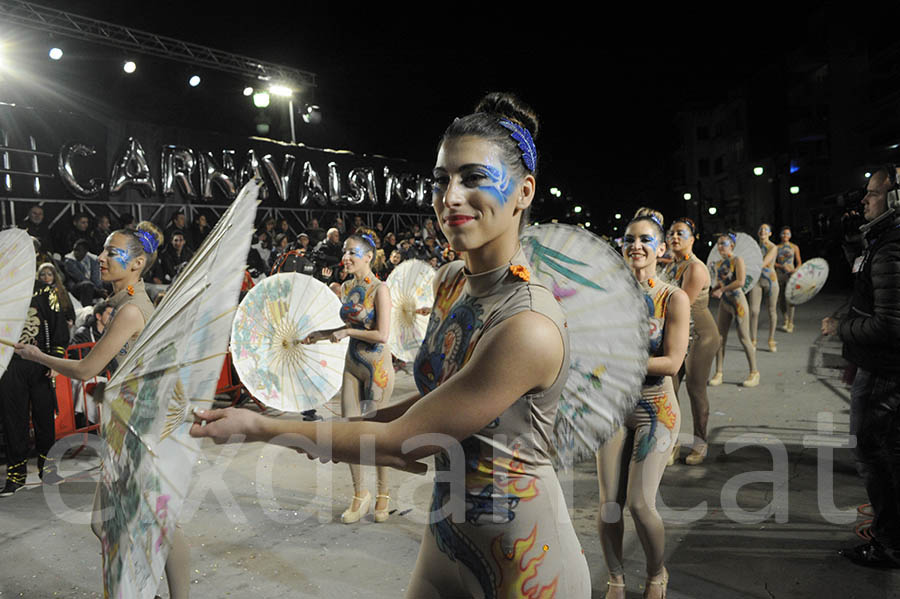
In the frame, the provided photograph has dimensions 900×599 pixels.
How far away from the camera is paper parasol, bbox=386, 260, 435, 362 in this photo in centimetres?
790

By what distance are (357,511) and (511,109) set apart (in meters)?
3.80

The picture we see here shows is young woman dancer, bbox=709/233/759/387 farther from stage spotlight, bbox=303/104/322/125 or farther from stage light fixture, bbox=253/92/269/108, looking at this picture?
stage spotlight, bbox=303/104/322/125

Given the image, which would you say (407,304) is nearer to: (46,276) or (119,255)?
(46,276)

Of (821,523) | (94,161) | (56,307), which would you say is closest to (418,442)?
(821,523)

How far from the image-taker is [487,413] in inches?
60.4

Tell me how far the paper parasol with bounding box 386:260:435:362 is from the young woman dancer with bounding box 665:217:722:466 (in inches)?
116

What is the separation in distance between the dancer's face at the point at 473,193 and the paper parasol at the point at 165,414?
0.49 meters

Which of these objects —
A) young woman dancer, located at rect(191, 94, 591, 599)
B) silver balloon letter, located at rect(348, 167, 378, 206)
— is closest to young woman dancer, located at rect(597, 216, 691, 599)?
young woman dancer, located at rect(191, 94, 591, 599)

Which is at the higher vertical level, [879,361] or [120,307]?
[120,307]

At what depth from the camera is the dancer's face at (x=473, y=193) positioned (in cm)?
175

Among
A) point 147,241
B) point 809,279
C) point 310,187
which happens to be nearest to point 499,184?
point 147,241

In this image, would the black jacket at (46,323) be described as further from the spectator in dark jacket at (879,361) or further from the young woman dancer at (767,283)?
the young woman dancer at (767,283)

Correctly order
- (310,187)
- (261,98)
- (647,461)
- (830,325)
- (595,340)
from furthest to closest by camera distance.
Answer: (310,187) < (261,98) < (830,325) < (647,461) < (595,340)

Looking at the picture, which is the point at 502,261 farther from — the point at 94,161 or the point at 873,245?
the point at 94,161
